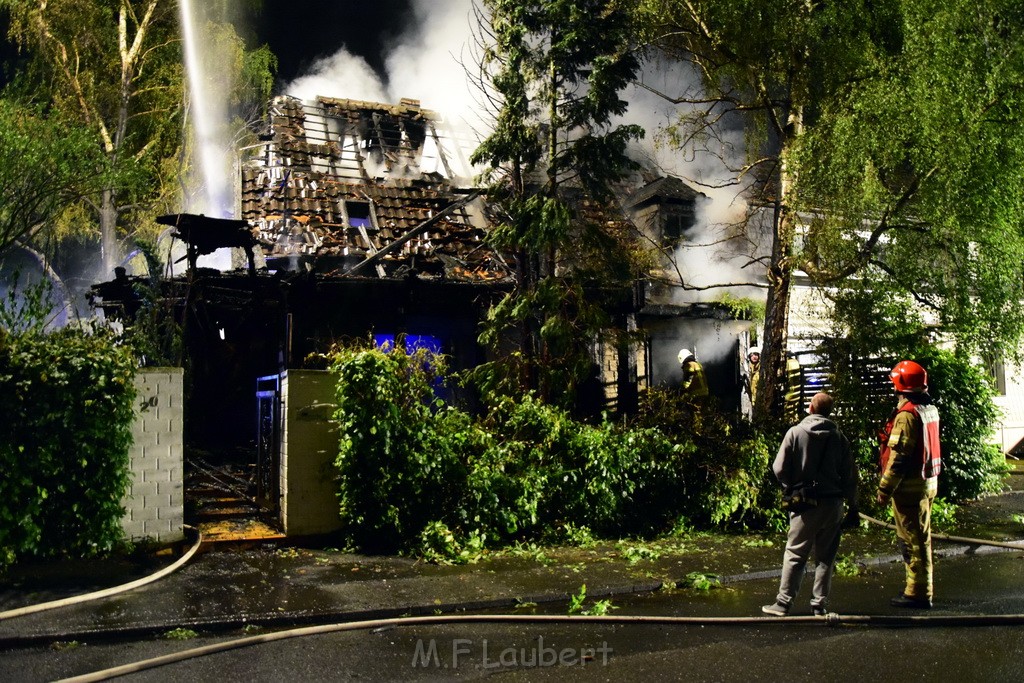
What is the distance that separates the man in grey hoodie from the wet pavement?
0.28m

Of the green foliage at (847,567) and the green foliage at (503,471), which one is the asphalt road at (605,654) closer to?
the green foliage at (847,567)

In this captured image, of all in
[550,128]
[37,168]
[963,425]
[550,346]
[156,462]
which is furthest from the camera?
[37,168]

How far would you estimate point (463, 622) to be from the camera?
620 centimetres

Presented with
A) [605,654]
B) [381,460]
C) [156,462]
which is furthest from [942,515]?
[156,462]

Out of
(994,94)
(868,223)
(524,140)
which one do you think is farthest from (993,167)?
(524,140)

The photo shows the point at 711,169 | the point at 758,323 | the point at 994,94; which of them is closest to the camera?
the point at 994,94

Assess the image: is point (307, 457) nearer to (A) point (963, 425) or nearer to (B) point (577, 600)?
(B) point (577, 600)

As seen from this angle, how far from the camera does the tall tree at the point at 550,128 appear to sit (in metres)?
11.5

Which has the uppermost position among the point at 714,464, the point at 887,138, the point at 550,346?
the point at 887,138

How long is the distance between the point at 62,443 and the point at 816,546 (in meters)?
6.63

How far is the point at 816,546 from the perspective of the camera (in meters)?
6.45

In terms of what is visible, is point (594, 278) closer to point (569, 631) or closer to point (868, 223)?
point (868, 223)

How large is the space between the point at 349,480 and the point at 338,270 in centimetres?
741

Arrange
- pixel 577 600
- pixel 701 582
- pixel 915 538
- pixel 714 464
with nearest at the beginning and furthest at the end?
pixel 577 600 → pixel 915 538 → pixel 701 582 → pixel 714 464
